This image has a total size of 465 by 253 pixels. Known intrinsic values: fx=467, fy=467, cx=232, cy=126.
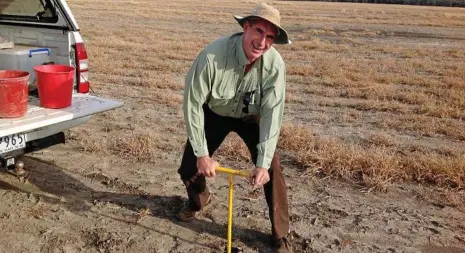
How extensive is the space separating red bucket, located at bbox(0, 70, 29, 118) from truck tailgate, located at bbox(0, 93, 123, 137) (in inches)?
1.8

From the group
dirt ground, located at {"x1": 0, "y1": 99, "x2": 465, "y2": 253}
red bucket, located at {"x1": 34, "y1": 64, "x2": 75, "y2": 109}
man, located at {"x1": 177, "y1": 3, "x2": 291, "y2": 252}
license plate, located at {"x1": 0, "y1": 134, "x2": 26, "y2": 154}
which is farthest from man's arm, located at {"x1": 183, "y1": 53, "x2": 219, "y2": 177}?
license plate, located at {"x1": 0, "y1": 134, "x2": 26, "y2": 154}

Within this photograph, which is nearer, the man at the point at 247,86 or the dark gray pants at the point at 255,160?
the man at the point at 247,86

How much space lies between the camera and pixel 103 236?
11.0 feet

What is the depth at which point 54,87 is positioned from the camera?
366 centimetres

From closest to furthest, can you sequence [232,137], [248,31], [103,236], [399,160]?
1. [248,31]
2. [103,236]
3. [399,160]
4. [232,137]

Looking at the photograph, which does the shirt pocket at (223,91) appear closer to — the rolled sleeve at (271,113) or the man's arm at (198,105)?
the man's arm at (198,105)

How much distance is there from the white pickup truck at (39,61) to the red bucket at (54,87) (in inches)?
2.4

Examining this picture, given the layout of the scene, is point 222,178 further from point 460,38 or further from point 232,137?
point 460,38

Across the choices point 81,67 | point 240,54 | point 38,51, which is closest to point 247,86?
point 240,54

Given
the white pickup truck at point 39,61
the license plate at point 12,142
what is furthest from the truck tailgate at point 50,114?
the license plate at point 12,142

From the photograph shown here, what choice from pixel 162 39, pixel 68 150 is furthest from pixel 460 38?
pixel 68 150

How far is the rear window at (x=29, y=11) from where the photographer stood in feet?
13.9

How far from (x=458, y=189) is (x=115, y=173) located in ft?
10.4

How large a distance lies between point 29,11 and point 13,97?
152 centimetres
